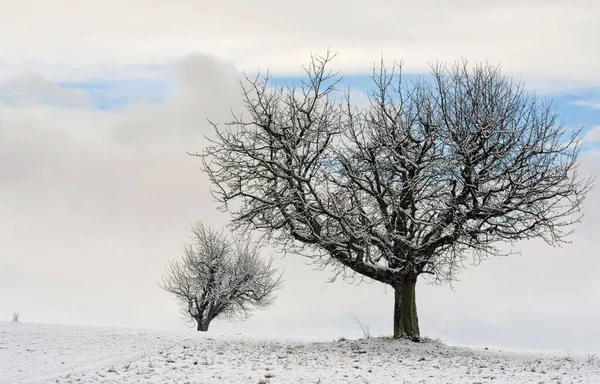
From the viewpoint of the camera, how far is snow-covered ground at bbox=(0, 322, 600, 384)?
52.5ft

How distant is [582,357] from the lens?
2436cm

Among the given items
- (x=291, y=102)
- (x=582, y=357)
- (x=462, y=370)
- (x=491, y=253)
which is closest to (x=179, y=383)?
(x=462, y=370)

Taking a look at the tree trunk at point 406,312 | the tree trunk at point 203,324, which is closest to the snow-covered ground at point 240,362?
the tree trunk at point 406,312

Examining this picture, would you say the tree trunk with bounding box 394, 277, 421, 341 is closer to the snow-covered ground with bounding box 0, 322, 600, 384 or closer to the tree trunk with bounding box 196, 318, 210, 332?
the snow-covered ground with bounding box 0, 322, 600, 384

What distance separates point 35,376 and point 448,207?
48.2 ft

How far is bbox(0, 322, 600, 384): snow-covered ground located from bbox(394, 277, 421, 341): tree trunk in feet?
2.75

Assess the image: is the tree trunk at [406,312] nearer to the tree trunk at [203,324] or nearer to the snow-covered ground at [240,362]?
the snow-covered ground at [240,362]

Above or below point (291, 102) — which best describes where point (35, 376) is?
below

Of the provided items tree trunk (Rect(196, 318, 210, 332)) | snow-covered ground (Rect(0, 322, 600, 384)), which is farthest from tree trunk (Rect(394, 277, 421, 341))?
tree trunk (Rect(196, 318, 210, 332))

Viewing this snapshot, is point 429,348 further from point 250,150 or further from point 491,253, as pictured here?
point 250,150

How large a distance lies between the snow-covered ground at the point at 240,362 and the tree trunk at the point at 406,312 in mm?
839

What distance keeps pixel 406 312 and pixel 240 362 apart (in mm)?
8589

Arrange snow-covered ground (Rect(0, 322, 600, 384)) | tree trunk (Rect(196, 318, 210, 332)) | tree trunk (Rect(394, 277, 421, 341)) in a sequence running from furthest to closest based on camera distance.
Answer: tree trunk (Rect(196, 318, 210, 332))
tree trunk (Rect(394, 277, 421, 341))
snow-covered ground (Rect(0, 322, 600, 384))

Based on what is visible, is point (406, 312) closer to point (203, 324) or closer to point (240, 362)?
point (240, 362)
